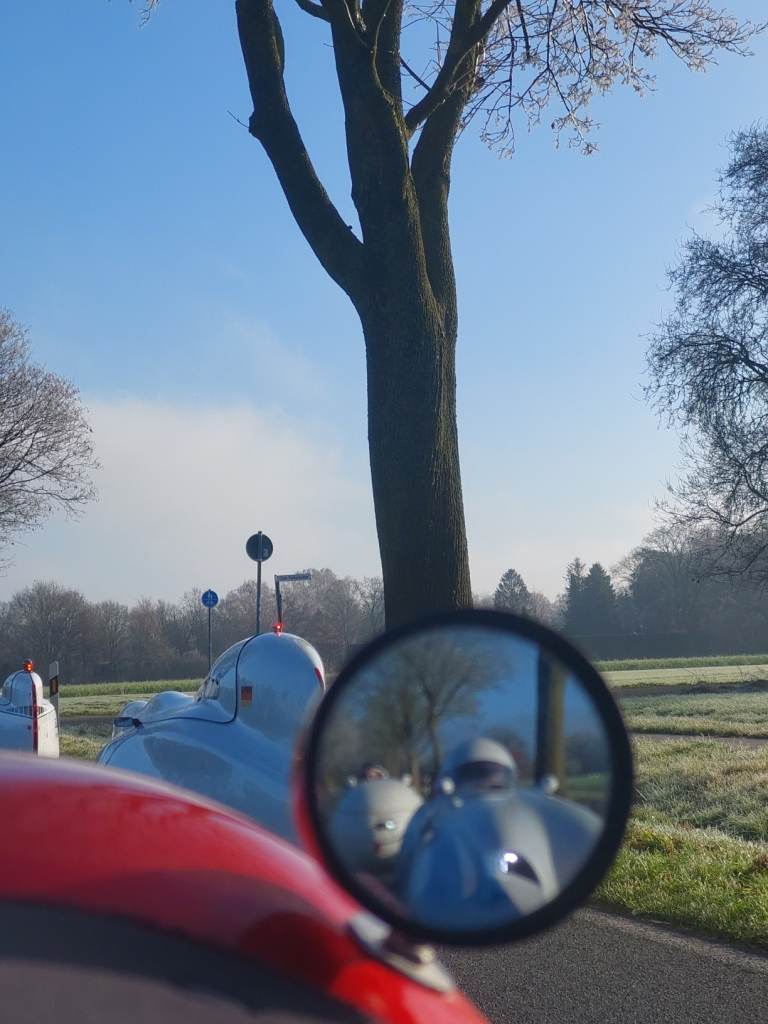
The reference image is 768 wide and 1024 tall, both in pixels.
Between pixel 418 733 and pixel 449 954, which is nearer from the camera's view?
pixel 418 733

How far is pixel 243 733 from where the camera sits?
133 inches

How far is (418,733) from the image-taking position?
976 mm

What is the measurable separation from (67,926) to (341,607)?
1950cm

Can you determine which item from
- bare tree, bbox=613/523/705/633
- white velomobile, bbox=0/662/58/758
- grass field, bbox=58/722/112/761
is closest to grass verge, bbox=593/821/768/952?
grass field, bbox=58/722/112/761

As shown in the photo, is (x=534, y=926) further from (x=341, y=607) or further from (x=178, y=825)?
(x=341, y=607)

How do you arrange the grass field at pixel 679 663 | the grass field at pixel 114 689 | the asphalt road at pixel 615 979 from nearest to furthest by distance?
1. the asphalt road at pixel 615 979
2. the grass field at pixel 114 689
3. the grass field at pixel 679 663

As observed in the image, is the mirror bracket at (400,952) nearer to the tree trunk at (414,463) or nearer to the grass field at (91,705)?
the tree trunk at (414,463)

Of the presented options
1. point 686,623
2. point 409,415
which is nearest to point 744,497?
point 409,415

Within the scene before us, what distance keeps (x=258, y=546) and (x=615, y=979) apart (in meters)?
7.49

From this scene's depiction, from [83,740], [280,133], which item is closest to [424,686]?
[280,133]

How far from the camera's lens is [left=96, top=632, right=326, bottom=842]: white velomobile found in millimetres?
3186

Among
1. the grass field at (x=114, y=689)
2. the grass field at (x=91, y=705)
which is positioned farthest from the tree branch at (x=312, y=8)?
the grass field at (x=114, y=689)

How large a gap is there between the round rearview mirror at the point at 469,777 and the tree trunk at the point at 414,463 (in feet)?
17.1

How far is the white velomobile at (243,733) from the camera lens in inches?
125
